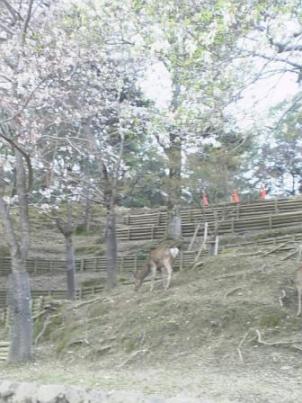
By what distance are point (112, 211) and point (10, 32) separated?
530cm

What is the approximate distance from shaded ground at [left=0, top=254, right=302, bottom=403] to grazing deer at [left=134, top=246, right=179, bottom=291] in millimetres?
309

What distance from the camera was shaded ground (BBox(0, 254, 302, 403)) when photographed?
743 centimetres

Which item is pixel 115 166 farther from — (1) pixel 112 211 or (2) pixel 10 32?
(2) pixel 10 32

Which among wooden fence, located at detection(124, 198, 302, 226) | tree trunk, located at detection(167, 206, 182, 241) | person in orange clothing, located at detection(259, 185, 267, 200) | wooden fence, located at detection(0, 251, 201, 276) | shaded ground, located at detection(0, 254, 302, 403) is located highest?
person in orange clothing, located at detection(259, 185, 267, 200)

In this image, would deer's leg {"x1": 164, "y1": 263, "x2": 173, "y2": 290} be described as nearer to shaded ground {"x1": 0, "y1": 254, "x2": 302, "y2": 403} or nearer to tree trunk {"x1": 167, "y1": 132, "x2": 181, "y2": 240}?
shaded ground {"x1": 0, "y1": 254, "x2": 302, "y2": 403}

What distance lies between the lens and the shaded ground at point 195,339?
7.43 m

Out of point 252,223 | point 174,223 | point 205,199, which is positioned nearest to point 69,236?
point 174,223

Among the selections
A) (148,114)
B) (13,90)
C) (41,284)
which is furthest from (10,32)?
(41,284)

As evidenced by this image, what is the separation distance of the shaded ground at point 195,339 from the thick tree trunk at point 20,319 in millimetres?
371

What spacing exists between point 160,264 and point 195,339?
3139 millimetres

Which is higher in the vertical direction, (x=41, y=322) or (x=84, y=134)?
(x=84, y=134)

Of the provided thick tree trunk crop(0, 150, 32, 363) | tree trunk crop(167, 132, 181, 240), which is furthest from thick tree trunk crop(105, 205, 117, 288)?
thick tree trunk crop(0, 150, 32, 363)

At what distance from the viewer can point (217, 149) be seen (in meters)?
15.3

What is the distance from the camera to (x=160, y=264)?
42.1 feet
